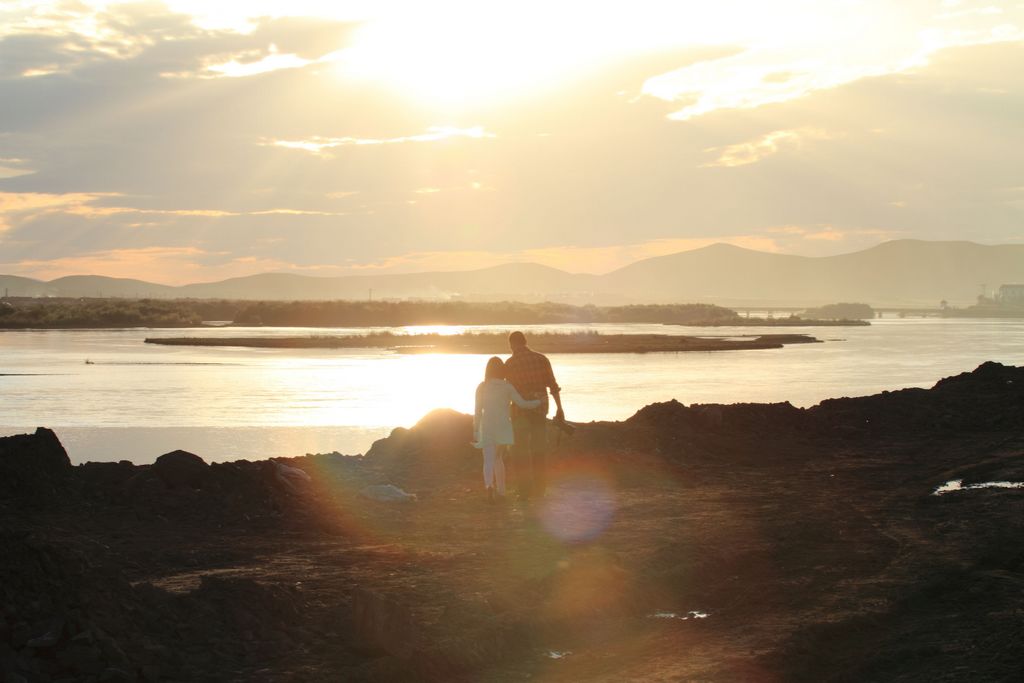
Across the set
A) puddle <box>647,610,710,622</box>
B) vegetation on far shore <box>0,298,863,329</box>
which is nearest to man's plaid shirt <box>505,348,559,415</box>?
puddle <box>647,610,710,622</box>

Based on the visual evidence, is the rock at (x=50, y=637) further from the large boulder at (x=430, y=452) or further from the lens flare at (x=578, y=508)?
the large boulder at (x=430, y=452)

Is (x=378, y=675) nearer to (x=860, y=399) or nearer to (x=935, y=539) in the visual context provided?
(x=935, y=539)

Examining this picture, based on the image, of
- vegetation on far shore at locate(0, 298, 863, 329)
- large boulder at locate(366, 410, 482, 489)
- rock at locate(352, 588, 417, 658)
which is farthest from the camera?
vegetation on far shore at locate(0, 298, 863, 329)

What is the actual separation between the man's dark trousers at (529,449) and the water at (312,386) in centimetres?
806

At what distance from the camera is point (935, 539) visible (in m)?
9.87

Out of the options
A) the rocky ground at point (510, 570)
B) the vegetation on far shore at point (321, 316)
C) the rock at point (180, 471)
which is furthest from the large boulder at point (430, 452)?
the vegetation on far shore at point (321, 316)

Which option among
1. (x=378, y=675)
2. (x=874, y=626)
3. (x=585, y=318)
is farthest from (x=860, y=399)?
(x=585, y=318)

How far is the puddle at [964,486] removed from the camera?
12.7 metres

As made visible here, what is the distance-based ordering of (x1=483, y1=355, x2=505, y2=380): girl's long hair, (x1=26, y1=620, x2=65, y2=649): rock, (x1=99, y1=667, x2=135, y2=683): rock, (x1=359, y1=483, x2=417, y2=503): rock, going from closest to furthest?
1. (x1=99, y1=667, x2=135, y2=683): rock
2. (x1=26, y1=620, x2=65, y2=649): rock
3. (x1=483, y1=355, x2=505, y2=380): girl's long hair
4. (x1=359, y1=483, x2=417, y2=503): rock

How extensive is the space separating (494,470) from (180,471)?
360cm

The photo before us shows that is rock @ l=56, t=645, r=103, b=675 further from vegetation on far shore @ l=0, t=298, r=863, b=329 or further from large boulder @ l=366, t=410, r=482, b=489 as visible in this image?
vegetation on far shore @ l=0, t=298, r=863, b=329

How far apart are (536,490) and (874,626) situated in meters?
5.61

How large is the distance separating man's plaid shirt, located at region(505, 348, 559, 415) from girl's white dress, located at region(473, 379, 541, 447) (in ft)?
0.31

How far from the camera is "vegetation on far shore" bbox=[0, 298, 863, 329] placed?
110m
